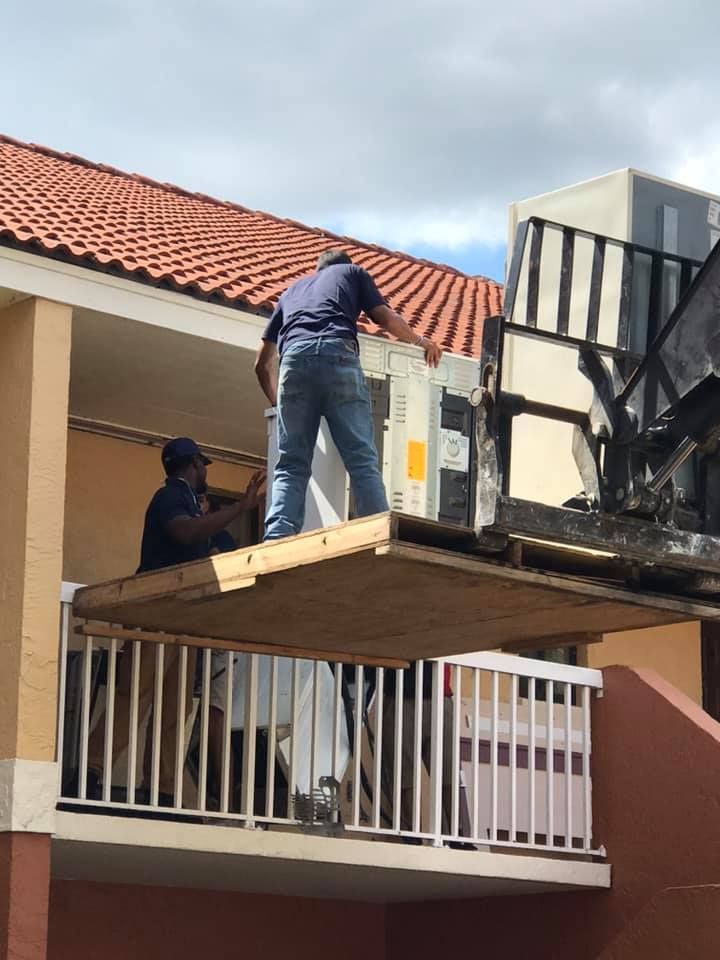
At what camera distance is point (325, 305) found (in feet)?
27.3

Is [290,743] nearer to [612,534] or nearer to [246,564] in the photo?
[246,564]

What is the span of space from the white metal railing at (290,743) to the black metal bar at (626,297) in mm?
2739

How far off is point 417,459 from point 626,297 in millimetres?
1107

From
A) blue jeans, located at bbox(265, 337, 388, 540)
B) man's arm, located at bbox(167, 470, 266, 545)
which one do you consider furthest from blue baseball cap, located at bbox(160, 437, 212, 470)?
blue jeans, located at bbox(265, 337, 388, 540)

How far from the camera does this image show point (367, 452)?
8.03 m

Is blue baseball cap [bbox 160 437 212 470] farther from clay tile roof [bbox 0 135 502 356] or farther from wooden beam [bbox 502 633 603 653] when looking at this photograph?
wooden beam [bbox 502 633 603 653]

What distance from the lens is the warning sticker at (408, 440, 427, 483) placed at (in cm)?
815

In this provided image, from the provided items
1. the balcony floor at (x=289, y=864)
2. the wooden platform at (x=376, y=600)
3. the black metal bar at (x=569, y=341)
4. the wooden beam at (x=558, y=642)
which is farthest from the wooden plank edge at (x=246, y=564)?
the wooden beam at (x=558, y=642)

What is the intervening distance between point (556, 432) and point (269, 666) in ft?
9.51

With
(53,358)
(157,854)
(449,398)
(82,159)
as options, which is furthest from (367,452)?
(82,159)

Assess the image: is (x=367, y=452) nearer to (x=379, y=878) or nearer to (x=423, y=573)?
(x=423, y=573)

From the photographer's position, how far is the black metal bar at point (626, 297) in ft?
25.4

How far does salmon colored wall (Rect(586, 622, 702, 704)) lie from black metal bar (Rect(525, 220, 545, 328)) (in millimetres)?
→ 7191

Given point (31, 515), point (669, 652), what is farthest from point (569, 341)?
point (669, 652)
